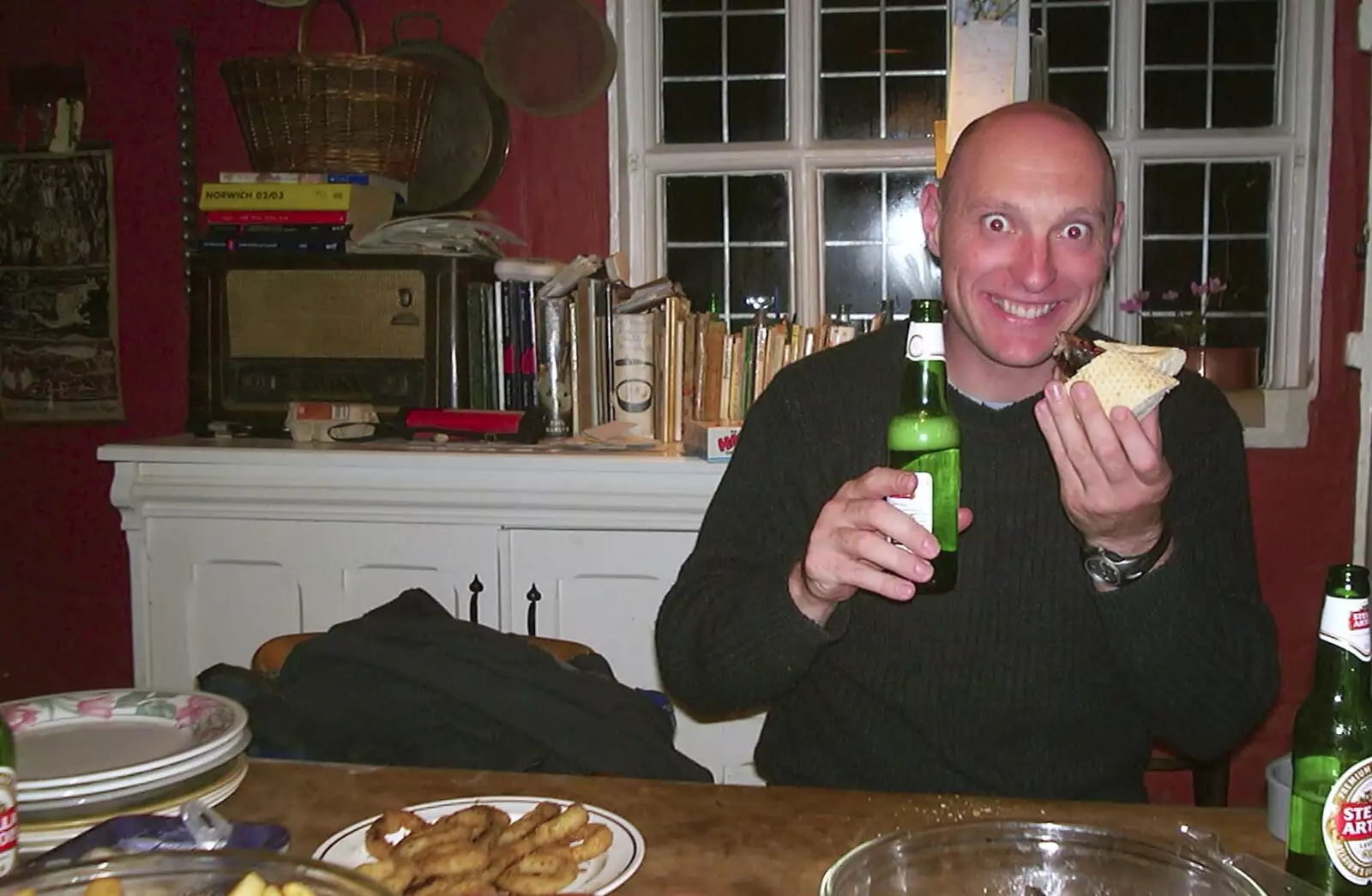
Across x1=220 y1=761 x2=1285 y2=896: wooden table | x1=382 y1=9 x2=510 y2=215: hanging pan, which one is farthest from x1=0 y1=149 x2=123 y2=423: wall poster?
x1=220 y1=761 x2=1285 y2=896: wooden table

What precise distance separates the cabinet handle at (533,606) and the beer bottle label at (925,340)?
4.74ft

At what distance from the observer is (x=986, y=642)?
4.92 ft

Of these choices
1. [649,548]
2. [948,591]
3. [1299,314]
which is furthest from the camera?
[1299,314]

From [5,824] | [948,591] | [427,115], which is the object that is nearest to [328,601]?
Result: [427,115]

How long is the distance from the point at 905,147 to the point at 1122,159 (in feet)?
1.75

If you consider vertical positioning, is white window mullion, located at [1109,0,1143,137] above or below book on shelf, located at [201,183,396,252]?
above

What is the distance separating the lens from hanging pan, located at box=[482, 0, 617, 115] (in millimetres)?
2928

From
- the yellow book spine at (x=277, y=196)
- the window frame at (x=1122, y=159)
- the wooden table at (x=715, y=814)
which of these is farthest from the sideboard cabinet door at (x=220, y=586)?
the wooden table at (x=715, y=814)

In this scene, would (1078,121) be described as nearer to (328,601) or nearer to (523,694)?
(523,694)

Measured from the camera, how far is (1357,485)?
2701 mm

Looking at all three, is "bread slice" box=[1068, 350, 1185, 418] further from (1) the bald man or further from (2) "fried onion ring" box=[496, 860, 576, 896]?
(2) "fried onion ring" box=[496, 860, 576, 896]

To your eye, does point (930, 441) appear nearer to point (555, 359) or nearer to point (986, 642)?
point (986, 642)

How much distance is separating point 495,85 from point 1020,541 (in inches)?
77.0

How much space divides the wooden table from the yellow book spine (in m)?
1.75
